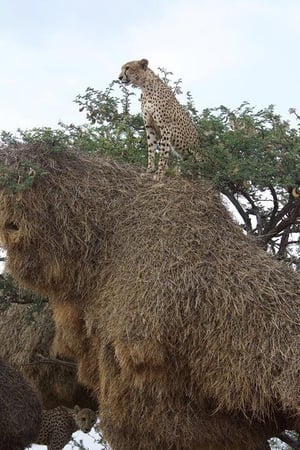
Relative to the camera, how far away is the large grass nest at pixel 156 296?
1095 cm

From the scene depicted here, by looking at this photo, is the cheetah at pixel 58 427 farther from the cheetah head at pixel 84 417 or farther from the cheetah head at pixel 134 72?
the cheetah head at pixel 134 72

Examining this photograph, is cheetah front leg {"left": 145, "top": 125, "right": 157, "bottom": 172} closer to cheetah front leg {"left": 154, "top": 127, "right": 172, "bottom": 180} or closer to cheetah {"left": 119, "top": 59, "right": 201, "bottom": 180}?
cheetah {"left": 119, "top": 59, "right": 201, "bottom": 180}

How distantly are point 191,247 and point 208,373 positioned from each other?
5.25ft

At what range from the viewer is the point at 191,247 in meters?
11.6

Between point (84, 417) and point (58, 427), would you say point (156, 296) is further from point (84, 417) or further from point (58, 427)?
point (58, 427)

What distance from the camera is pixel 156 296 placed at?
11086mm

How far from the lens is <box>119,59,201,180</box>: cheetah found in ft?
42.7

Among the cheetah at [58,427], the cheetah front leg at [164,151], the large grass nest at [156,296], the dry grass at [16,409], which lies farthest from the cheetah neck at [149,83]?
the cheetah at [58,427]

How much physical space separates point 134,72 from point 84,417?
6.70m

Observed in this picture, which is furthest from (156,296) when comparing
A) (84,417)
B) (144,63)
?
(84,417)

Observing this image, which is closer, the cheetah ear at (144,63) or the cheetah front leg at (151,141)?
the cheetah front leg at (151,141)

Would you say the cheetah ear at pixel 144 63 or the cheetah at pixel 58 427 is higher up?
the cheetah ear at pixel 144 63

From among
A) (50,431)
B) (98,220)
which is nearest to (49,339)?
(50,431)

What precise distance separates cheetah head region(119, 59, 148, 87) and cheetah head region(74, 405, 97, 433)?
20.8 ft
